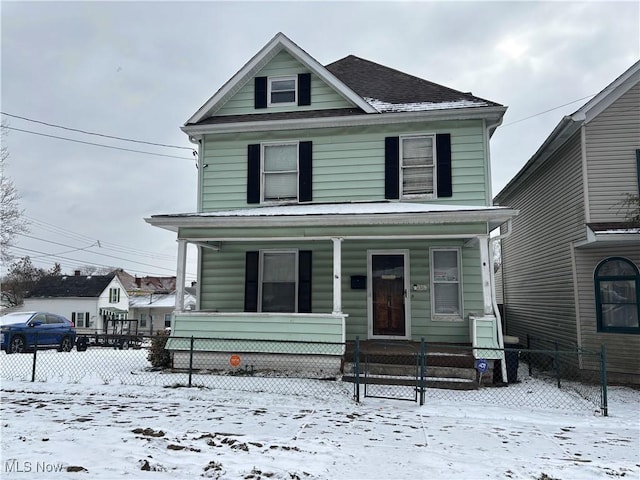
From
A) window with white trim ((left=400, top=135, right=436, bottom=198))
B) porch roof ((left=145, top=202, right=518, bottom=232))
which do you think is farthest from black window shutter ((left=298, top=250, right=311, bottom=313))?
window with white trim ((left=400, top=135, right=436, bottom=198))

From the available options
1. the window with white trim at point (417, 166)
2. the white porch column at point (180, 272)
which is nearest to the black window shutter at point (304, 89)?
the window with white trim at point (417, 166)

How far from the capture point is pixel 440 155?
11.0m

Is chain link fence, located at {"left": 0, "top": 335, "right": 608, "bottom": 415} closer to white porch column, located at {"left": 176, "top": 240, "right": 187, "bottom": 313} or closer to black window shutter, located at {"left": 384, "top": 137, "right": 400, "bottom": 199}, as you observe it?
white porch column, located at {"left": 176, "top": 240, "right": 187, "bottom": 313}

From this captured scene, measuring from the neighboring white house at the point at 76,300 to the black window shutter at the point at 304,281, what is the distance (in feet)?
102

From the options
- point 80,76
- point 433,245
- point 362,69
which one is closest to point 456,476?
point 433,245

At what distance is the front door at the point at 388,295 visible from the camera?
10844 millimetres

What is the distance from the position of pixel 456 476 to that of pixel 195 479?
251cm

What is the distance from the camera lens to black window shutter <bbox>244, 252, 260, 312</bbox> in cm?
1137

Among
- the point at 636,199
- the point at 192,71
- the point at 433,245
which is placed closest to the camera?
the point at 636,199

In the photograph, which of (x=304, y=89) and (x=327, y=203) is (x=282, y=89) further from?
(x=327, y=203)

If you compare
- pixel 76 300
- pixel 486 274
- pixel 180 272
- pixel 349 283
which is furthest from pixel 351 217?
pixel 76 300

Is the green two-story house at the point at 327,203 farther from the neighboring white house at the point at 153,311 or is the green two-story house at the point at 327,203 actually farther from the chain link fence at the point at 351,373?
the neighboring white house at the point at 153,311

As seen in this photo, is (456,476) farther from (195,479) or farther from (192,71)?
(192,71)

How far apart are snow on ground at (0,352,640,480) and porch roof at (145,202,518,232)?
11.5ft
